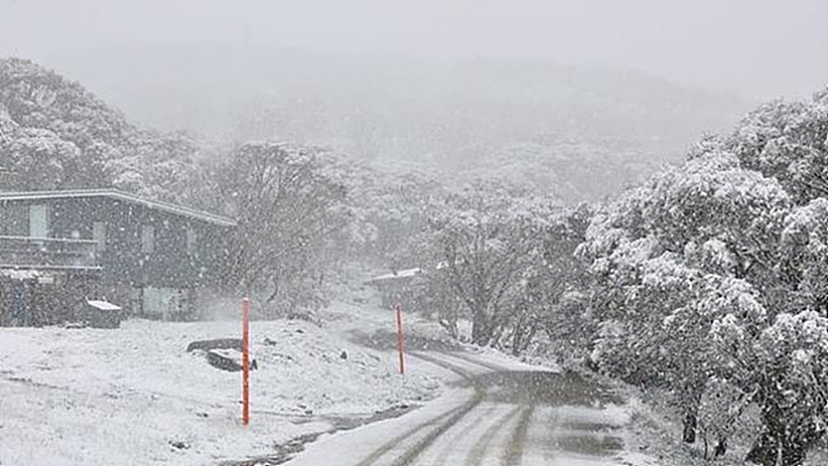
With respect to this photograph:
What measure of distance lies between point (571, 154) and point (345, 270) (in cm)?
6643

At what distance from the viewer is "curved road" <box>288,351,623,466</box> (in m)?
13.8

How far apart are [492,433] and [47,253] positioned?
23.8 metres

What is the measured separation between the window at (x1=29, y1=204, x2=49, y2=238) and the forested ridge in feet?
40.5

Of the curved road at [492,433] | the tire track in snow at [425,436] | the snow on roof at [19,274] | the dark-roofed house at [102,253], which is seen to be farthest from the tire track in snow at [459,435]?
the snow on roof at [19,274]

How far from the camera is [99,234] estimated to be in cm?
3966

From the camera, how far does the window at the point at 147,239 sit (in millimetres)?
41594

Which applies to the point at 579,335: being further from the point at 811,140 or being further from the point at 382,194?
the point at 382,194

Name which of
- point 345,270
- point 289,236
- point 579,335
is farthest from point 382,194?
point 579,335

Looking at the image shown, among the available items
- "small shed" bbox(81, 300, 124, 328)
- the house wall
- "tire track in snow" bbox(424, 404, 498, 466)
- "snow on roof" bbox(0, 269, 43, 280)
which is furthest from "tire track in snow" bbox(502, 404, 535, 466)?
the house wall

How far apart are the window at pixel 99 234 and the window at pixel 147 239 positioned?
83.4 inches

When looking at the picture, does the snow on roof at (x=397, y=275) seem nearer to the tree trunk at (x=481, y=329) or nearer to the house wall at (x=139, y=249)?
the tree trunk at (x=481, y=329)

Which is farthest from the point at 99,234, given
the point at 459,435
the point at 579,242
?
the point at 459,435

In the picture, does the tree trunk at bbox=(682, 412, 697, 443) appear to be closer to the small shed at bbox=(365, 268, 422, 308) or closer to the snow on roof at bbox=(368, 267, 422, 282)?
the small shed at bbox=(365, 268, 422, 308)

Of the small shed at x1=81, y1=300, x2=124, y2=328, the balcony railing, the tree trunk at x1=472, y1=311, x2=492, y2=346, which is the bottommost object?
the tree trunk at x1=472, y1=311, x2=492, y2=346
